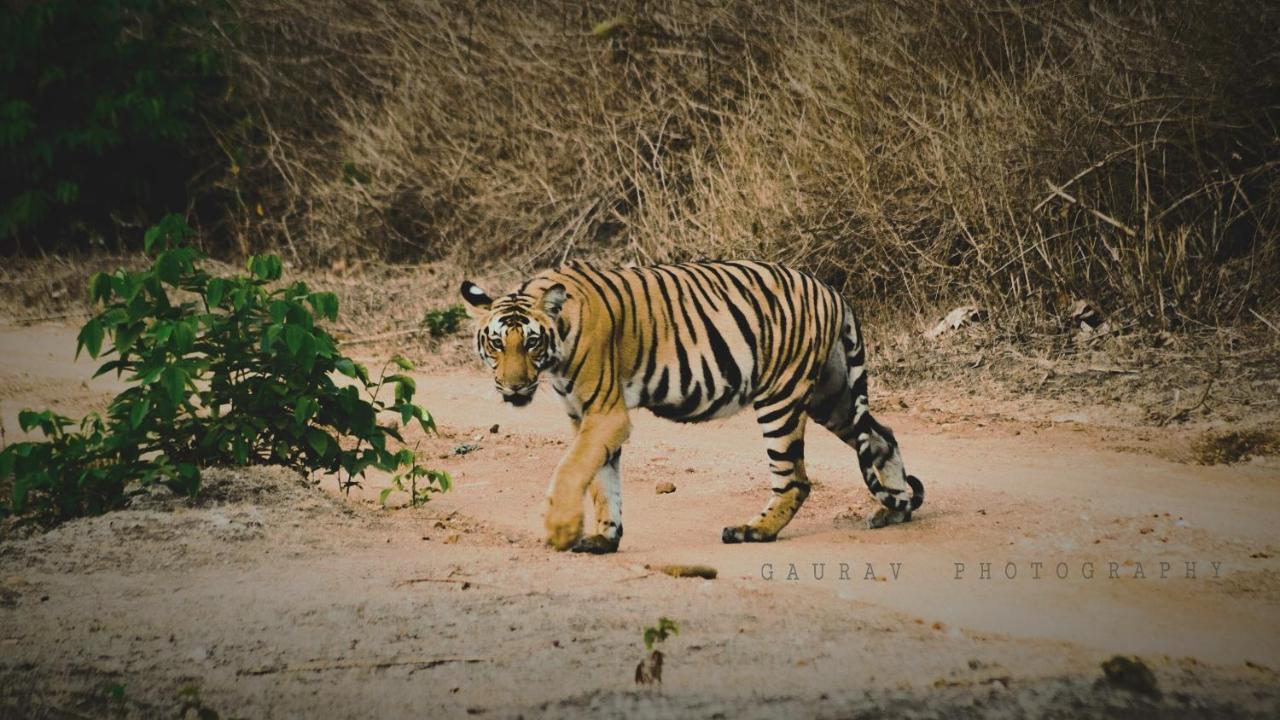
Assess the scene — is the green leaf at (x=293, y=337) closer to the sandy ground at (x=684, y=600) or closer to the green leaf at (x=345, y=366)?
the green leaf at (x=345, y=366)

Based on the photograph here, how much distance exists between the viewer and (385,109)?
15094mm

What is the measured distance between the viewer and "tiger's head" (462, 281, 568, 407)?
17.6 ft

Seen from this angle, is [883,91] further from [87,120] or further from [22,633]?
[87,120]

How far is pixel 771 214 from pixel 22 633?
7508 mm

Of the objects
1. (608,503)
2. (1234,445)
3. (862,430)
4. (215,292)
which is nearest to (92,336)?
(215,292)

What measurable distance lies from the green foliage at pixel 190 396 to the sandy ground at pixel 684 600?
8.0 inches

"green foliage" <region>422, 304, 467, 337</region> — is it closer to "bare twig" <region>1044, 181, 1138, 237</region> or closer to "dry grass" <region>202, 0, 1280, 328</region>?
"dry grass" <region>202, 0, 1280, 328</region>

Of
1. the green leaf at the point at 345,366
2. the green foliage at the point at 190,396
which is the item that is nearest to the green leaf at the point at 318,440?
the green foliage at the point at 190,396

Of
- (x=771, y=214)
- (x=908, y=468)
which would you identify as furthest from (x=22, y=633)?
(x=771, y=214)

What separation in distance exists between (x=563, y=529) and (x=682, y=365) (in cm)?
99

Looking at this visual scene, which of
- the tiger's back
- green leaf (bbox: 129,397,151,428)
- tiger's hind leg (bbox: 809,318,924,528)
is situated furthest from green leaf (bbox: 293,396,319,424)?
tiger's hind leg (bbox: 809,318,924,528)

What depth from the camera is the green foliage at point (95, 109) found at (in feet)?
48.5

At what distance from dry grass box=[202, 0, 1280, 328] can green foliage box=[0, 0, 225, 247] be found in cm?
73

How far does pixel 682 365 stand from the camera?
5.95m
